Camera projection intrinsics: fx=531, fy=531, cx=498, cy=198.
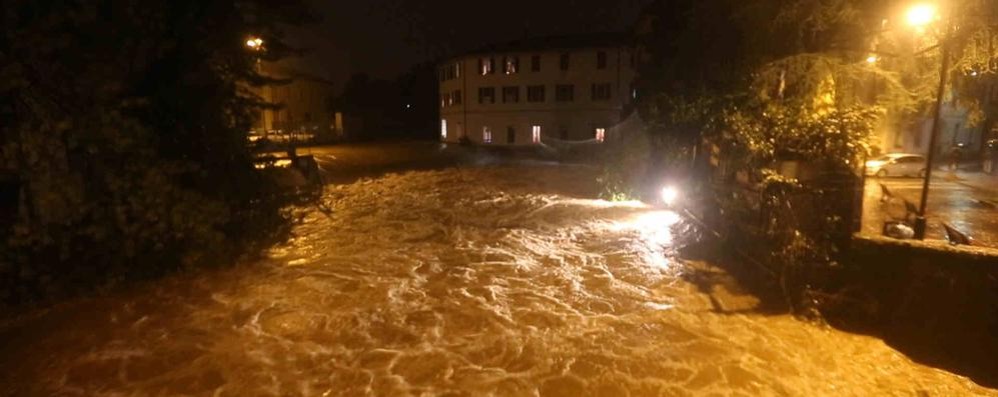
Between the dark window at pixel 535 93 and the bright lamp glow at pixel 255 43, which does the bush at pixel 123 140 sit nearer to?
the bright lamp glow at pixel 255 43

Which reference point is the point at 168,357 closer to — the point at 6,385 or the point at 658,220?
the point at 6,385

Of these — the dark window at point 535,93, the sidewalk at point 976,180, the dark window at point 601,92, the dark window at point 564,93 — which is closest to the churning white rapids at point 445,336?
the sidewalk at point 976,180

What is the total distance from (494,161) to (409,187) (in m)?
13.0

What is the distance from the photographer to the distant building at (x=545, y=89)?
4606 cm

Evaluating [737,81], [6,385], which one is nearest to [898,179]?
[737,81]

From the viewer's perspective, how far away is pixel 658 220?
50.6 feet

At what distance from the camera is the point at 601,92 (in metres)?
46.6

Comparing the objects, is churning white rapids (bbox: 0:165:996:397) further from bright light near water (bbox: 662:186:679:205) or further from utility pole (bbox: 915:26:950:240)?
bright light near water (bbox: 662:186:679:205)

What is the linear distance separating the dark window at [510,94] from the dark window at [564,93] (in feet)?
12.3

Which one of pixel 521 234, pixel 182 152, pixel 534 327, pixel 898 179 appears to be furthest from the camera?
pixel 898 179

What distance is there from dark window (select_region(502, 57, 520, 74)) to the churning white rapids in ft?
128

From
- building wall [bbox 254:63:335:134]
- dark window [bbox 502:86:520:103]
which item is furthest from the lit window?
building wall [bbox 254:63:335:134]

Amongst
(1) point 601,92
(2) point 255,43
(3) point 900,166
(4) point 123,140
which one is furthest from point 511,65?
(4) point 123,140

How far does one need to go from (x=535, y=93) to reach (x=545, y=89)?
3.38 ft
